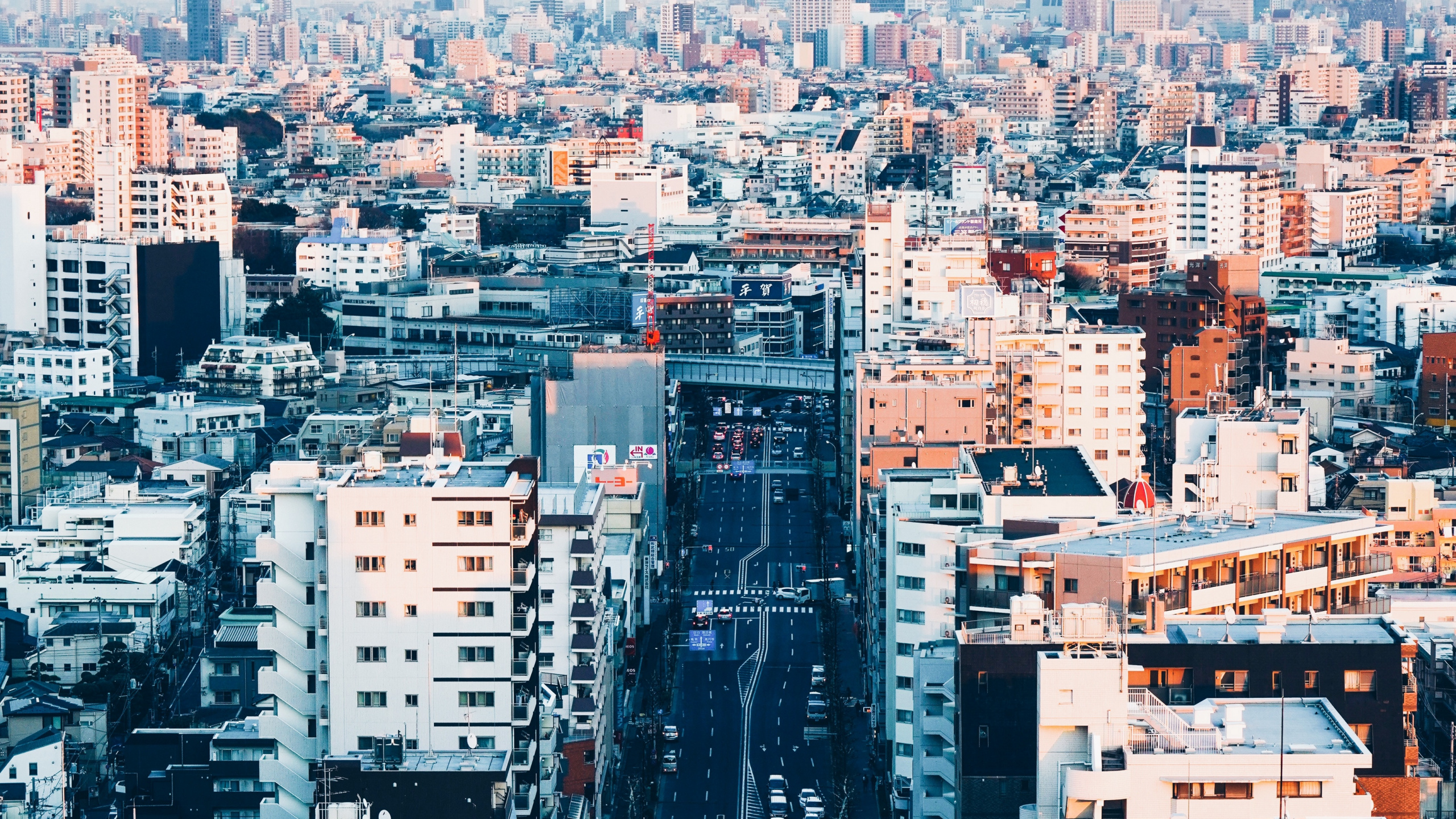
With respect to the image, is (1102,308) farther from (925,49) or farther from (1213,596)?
(925,49)

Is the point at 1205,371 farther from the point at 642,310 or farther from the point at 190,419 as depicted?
the point at 190,419

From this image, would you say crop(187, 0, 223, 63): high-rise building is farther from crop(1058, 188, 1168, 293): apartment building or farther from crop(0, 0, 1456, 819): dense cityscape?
crop(1058, 188, 1168, 293): apartment building

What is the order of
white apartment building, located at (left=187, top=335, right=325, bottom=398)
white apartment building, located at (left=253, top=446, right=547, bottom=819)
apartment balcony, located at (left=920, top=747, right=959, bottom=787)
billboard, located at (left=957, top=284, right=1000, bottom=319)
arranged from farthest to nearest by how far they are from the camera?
white apartment building, located at (left=187, top=335, right=325, bottom=398)
billboard, located at (left=957, top=284, right=1000, bottom=319)
white apartment building, located at (left=253, top=446, right=547, bottom=819)
apartment balcony, located at (left=920, top=747, right=959, bottom=787)

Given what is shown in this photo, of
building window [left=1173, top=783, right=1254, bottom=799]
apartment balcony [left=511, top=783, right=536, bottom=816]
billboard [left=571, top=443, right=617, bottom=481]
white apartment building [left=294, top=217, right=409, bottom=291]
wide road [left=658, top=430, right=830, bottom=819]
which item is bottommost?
wide road [left=658, top=430, right=830, bottom=819]

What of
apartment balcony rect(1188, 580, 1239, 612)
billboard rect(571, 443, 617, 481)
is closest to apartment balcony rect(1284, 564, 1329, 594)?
A: apartment balcony rect(1188, 580, 1239, 612)

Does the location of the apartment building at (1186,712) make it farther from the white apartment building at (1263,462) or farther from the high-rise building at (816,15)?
the high-rise building at (816,15)

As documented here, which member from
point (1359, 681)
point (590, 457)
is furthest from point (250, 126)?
point (1359, 681)
